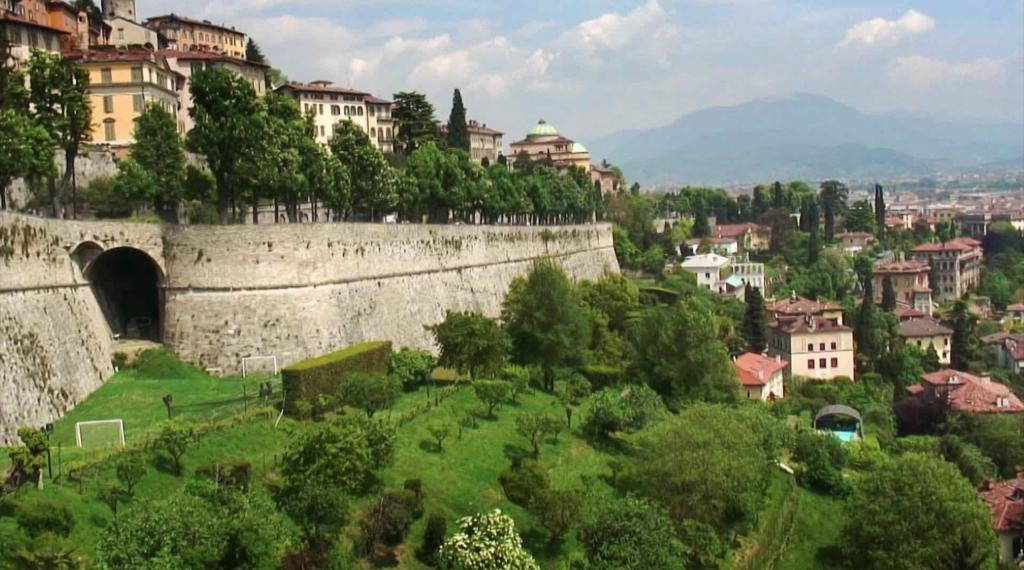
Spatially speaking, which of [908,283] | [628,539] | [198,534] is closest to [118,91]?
[628,539]

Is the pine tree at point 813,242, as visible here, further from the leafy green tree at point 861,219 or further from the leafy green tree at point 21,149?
the leafy green tree at point 21,149

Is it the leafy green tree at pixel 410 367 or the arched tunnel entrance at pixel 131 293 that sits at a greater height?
the arched tunnel entrance at pixel 131 293

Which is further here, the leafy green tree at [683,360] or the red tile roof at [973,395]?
the red tile roof at [973,395]

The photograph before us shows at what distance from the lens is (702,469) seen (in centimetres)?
3116

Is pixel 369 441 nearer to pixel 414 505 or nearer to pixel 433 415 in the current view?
pixel 414 505

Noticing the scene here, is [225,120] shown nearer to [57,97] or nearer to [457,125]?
[57,97]

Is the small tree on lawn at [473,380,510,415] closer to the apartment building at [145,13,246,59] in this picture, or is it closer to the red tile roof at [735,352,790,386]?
the red tile roof at [735,352,790,386]

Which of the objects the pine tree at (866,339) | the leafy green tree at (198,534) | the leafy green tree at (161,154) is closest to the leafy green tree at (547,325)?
the leafy green tree at (161,154)

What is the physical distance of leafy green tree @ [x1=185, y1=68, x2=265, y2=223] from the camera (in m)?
41.4

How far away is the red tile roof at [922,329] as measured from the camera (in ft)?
296

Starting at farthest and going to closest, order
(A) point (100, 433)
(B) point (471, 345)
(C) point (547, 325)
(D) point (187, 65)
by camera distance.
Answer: (D) point (187, 65)
(C) point (547, 325)
(B) point (471, 345)
(A) point (100, 433)

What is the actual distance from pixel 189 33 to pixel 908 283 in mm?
85479

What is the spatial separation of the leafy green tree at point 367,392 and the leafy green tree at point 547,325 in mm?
15196

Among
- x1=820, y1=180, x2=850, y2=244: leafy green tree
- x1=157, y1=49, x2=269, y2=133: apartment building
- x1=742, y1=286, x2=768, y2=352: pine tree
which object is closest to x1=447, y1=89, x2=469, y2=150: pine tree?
x1=157, y1=49, x2=269, y2=133: apartment building
